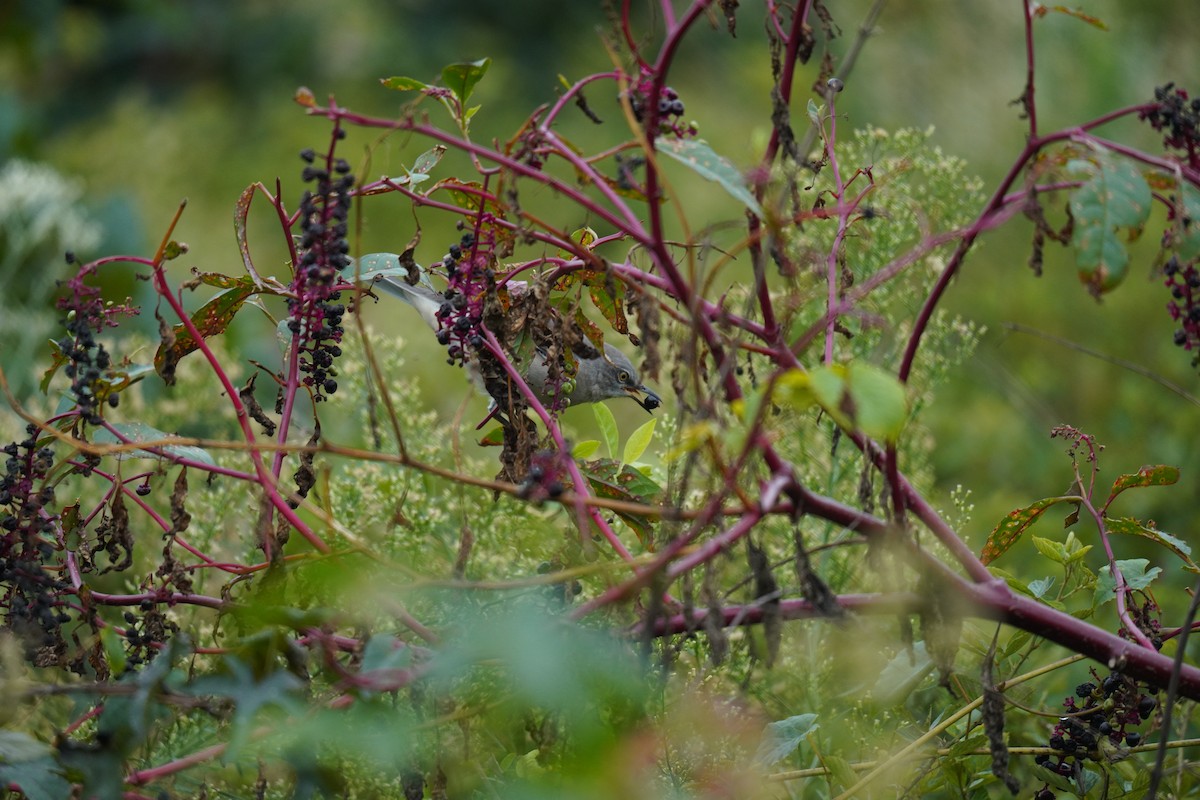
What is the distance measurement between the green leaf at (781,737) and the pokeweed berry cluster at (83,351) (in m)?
0.61

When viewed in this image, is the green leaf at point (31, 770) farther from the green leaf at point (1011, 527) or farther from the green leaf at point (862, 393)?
the green leaf at point (1011, 527)

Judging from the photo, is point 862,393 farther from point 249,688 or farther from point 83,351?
point 83,351

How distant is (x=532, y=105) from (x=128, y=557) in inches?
265

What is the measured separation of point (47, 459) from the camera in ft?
3.13

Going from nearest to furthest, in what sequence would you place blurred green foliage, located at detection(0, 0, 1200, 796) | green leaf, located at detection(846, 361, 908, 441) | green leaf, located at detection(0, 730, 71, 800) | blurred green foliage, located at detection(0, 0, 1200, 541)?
green leaf, located at detection(846, 361, 908, 441), green leaf, located at detection(0, 730, 71, 800), blurred green foliage, located at detection(0, 0, 1200, 796), blurred green foliage, located at detection(0, 0, 1200, 541)

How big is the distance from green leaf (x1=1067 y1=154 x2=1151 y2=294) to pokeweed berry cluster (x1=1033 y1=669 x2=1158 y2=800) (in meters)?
0.38

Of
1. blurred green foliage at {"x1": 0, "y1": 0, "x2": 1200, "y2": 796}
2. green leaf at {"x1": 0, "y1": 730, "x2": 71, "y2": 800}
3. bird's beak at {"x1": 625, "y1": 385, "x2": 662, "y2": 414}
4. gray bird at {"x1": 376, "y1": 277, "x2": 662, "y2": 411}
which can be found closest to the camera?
green leaf at {"x1": 0, "y1": 730, "x2": 71, "y2": 800}

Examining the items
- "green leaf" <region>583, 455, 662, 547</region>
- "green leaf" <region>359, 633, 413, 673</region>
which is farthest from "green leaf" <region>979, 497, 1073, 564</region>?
"green leaf" <region>359, 633, 413, 673</region>

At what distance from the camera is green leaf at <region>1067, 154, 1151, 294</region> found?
749 mm

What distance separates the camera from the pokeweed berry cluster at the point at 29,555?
882mm

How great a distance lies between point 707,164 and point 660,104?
3.5 inches

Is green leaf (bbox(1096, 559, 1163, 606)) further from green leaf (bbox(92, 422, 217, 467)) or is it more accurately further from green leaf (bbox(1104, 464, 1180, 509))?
green leaf (bbox(92, 422, 217, 467))

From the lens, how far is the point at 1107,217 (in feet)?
2.47

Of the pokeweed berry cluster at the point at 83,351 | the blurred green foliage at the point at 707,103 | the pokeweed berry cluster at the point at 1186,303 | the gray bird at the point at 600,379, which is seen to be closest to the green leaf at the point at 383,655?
the pokeweed berry cluster at the point at 83,351
